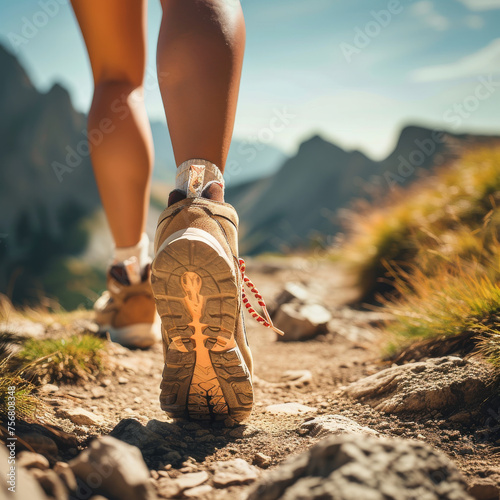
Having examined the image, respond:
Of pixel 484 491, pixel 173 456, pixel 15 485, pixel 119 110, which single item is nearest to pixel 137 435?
pixel 173 456

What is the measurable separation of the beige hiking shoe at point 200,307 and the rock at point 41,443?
30cm

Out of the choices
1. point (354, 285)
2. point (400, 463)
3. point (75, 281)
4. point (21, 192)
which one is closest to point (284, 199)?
point (75, 281)

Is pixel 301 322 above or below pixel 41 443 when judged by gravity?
above

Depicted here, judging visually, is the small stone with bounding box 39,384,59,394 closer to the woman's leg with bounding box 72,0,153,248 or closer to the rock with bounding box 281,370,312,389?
the woman's leg with bounding box 72,0,153,248

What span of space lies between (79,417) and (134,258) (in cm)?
85

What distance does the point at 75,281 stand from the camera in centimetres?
5681

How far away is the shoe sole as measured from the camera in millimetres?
1113

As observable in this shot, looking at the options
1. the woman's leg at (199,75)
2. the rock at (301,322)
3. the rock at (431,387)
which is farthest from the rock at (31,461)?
the rock at (301,322)

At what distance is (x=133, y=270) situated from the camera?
2006mm

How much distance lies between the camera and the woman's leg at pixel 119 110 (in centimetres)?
174

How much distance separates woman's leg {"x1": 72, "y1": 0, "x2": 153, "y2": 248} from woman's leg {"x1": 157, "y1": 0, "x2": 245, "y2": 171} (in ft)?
1.96

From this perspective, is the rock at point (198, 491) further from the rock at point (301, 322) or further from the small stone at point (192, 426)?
the rock at point (301, 322)

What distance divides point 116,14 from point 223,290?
1287mm

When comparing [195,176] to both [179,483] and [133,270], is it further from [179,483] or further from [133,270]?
[133,270]
